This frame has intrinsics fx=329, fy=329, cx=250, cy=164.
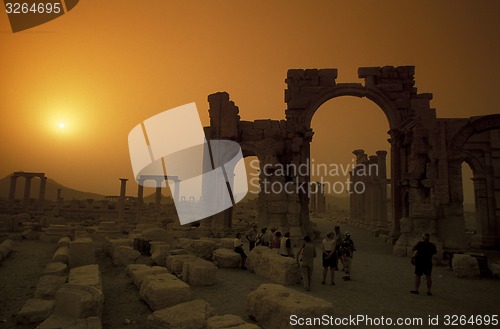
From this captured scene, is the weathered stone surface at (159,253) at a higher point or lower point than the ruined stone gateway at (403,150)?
lower

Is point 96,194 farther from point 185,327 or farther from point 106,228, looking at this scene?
point 185,327

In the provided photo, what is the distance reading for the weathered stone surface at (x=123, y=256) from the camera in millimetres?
9695

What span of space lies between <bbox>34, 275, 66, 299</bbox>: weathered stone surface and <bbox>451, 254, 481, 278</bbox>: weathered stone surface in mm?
9871

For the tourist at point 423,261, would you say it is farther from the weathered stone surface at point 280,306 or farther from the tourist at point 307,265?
the weathered stone surface at point 280,306

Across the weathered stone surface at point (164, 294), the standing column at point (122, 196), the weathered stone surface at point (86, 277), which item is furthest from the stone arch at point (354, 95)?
the standing column at point (122, 196)

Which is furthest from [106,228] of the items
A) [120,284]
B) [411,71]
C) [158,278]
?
[411,71]

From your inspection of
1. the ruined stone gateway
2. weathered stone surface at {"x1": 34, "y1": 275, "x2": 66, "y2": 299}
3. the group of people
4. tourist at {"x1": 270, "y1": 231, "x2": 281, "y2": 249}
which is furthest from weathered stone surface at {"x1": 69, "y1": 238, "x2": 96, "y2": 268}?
the ruined stone gateway

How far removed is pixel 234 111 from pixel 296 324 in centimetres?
1581

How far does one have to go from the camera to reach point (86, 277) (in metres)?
6.40

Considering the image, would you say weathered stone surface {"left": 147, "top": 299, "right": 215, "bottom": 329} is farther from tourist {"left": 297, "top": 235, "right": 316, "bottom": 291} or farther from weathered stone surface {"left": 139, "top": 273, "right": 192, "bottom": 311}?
tourist {"left": 297, "top": 235, "right": 316, "bottom": 291}

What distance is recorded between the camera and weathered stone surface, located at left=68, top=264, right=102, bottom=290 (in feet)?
19.5

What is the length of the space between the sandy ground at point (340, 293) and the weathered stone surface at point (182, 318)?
65 centimetres

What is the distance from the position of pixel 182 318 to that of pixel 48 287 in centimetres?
353

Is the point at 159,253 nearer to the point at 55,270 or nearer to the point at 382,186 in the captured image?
the point at 55,270
